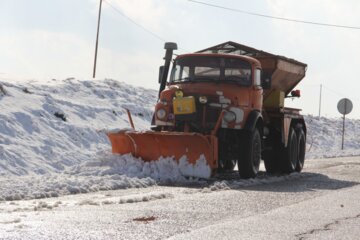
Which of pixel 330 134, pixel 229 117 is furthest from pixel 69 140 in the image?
pixel 330 134

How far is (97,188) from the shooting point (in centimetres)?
1003

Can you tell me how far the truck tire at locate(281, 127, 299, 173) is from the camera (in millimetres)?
15594

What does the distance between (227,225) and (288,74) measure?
975cm

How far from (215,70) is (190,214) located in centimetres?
613

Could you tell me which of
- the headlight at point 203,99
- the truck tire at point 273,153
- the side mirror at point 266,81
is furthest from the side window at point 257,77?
the truck tire at point 273,153

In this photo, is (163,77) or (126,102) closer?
(163,77)

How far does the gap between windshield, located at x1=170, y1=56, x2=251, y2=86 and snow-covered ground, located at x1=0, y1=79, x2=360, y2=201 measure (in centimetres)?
197

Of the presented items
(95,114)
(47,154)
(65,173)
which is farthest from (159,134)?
(95,114)

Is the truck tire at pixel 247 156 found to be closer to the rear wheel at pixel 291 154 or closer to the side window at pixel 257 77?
the side window at pixel 257 77

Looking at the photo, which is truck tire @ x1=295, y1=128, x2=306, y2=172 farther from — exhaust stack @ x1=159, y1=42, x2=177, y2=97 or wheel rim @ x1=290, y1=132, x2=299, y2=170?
exhaust stack @ x1=159, y1=42, x2=177, y2=97

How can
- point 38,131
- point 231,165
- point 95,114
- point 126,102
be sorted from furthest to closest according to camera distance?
point 126,102, point 95,114, point 38,131, point 231,165

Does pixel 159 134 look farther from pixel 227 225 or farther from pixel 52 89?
pixel 52 89

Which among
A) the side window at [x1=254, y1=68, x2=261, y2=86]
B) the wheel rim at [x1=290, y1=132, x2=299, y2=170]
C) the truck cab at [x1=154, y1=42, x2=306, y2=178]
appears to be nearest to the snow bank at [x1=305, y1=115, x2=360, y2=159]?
the wheel rim at [x1=290, y1=132, x2=299, y2=170]

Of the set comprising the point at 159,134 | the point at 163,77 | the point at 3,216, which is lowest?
the point at 3,216
